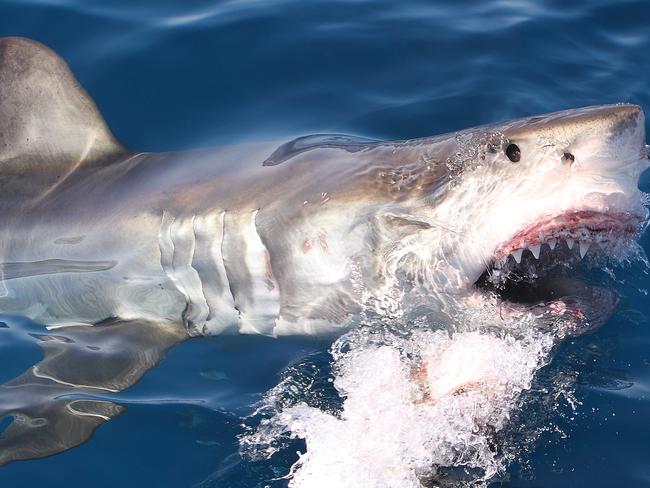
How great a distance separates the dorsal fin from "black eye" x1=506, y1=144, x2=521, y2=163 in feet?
5.17

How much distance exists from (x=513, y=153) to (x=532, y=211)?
17 cm

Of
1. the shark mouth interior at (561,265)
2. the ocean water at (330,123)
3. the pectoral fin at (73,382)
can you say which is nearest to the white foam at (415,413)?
the ocean water at (330,123)

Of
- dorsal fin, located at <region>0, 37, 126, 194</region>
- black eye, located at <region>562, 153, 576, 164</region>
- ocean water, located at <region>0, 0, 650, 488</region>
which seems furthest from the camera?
dorsal fin, located at <region>0, 37, 126, 194</region>

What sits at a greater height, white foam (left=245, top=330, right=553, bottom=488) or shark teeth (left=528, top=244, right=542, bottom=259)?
shark teeth (left=528, top=244, right=542, bottom=259)

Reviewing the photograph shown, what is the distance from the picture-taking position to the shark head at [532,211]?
7.80 feet

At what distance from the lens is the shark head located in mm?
2377

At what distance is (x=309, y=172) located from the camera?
2846 millimetres

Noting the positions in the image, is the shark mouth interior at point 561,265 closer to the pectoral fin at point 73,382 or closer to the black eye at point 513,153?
the black eye at point 513,153

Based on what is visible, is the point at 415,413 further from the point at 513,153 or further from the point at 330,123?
the point at 330,123

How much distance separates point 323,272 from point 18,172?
4.36ft

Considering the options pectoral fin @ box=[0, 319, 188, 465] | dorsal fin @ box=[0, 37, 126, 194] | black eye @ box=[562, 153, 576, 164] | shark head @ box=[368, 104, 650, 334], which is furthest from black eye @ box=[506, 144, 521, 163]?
dorsal fin @ box=[0, 37, 126, 194]

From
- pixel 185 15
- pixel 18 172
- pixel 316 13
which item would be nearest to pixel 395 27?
pixel 316 13

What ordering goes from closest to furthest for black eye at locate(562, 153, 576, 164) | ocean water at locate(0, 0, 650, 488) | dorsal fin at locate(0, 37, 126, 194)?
black eye at locate(562, 153, 576, 164) < ocean water at locate(0, 0, 650, 488) < dorsal fin at locate(0, 37, 126, 194)

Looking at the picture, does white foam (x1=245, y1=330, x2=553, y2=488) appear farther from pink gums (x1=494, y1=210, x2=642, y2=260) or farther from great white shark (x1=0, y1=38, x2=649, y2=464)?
pink gums (x1=494, y1=210, x2=642, y2=260)
